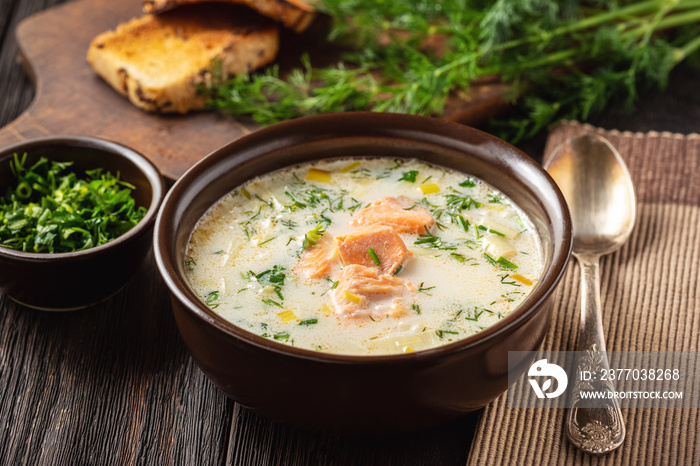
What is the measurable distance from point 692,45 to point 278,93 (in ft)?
7.95

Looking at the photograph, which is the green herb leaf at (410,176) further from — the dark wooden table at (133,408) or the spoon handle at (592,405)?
the dark wooden table at (133,408)

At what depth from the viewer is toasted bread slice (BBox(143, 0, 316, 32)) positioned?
154 inches

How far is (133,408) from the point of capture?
2.38 metres

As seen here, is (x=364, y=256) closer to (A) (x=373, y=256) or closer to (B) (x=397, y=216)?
(A) (x=373, y=256)

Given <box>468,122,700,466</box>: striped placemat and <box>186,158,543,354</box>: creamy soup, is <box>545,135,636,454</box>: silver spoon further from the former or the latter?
<box>186,158,543,354</box>: creamy soup

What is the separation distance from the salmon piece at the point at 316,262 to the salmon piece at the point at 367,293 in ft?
0.21

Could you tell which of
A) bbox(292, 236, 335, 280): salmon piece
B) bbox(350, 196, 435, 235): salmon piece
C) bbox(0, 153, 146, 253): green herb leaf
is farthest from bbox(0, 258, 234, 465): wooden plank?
bbox(350, 196, 435, 235): salmon piece

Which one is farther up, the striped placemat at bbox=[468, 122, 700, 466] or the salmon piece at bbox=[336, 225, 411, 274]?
the salmon piece at bbox=[336, 225, 411, 274]

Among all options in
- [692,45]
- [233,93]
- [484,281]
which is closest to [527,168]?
[484,281]

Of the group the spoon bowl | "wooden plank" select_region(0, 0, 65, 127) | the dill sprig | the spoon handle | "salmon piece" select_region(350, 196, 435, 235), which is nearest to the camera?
the spoon handle

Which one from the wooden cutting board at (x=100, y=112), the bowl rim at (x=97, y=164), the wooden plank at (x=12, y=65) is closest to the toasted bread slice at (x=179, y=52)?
the wooden cutting board at (x=100, y=112)

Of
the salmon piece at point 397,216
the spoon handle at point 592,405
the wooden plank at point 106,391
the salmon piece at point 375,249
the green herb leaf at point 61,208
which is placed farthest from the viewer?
the green herb leaf at point 61,208

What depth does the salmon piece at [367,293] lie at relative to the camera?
7.16 ft

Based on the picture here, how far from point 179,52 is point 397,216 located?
6.42ft
